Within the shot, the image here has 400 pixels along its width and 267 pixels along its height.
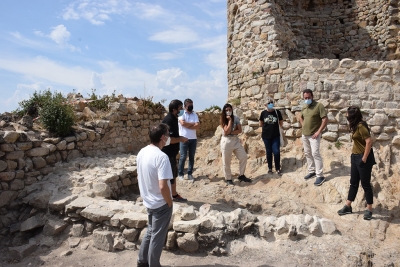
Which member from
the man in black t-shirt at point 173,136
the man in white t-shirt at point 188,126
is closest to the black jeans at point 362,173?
the man in black t-shirt at point 173,136

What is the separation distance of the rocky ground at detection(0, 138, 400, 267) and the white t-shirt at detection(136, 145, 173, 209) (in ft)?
3.74

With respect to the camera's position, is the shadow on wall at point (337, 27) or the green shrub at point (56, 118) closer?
the green shrub at point (56, 118)

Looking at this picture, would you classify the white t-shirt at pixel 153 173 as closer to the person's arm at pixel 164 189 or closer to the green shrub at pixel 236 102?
the person's arm at pixel 164 189

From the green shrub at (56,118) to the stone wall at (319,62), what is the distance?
177 inches

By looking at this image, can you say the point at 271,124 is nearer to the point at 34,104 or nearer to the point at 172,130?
the point at 172,130

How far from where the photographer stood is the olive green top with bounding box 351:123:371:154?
5082 millimetres

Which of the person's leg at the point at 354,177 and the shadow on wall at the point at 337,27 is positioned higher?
the shadow on wall at the point at 337,27

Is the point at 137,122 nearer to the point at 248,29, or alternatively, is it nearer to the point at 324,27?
the point at 248,29

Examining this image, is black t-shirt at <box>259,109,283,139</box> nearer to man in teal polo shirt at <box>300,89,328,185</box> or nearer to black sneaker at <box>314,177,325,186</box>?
man in teal polo shirt at <box>300,89,328,185</box>

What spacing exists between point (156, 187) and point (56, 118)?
434 cm

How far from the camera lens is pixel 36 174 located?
6062mm

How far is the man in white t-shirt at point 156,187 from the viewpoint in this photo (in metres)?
3.51

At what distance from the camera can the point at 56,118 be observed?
22.5 ft

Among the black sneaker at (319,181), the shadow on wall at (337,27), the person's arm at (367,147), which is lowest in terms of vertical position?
the black sneaker at (319,181)
